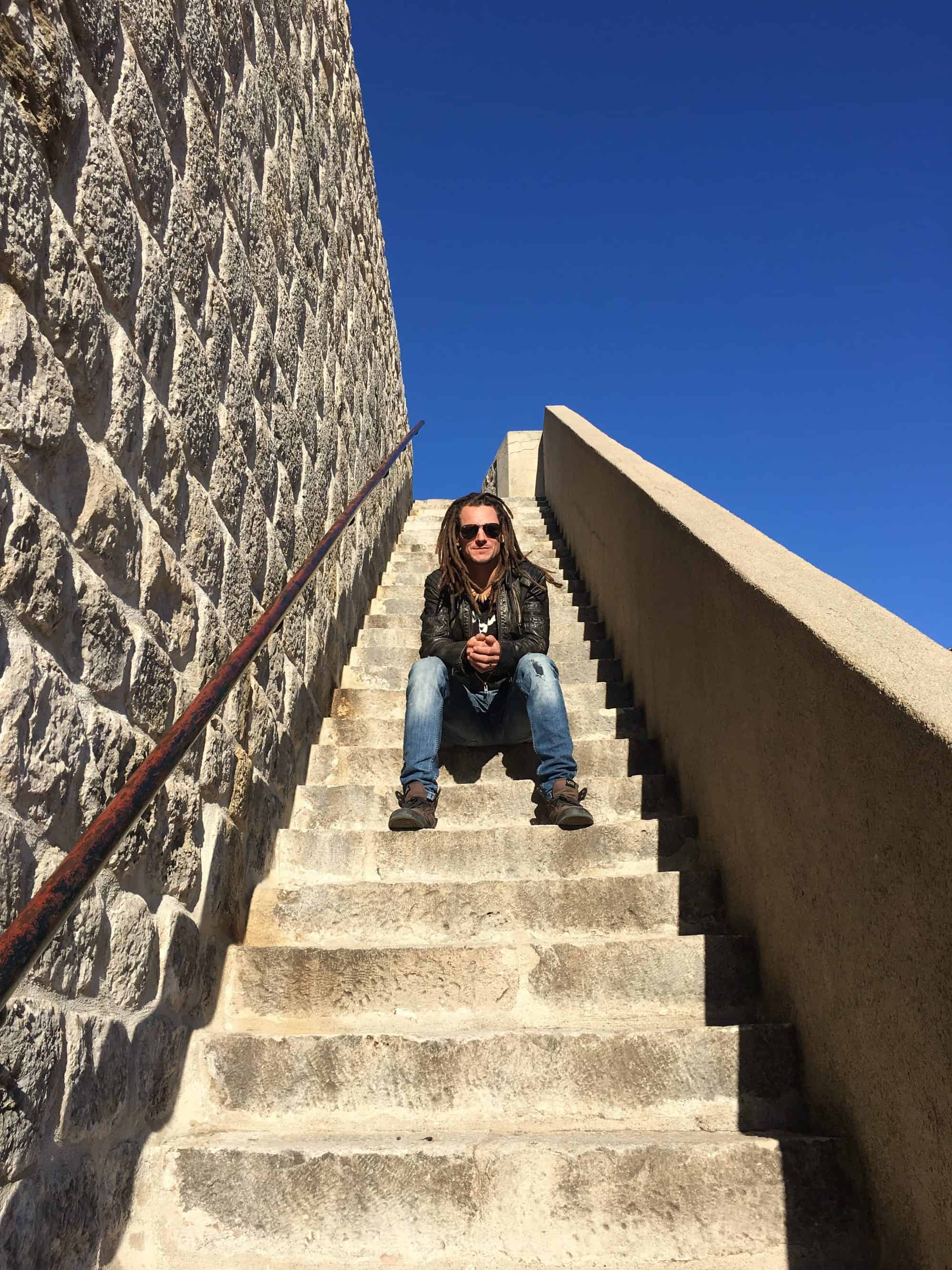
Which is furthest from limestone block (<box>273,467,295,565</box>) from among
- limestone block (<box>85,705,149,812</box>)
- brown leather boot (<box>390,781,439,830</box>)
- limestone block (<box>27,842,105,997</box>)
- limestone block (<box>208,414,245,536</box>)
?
limestone block (<box>27,842,105,997</box>)

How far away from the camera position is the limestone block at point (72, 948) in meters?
1.17

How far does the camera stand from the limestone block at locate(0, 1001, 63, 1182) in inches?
41.4

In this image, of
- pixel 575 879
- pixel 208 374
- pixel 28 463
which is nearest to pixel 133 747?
pixel 28 463

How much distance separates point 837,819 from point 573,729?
150 centimetres

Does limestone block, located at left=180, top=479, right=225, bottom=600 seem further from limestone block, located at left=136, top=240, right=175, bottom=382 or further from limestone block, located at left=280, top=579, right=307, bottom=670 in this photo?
limestone block, located at left=280, top=579, right=307, bottom=670

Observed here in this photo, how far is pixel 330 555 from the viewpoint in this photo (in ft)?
10.4

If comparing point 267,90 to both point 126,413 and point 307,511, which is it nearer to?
point 307,511

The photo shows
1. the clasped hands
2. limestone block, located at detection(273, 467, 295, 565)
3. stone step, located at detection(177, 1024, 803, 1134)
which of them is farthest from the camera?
the clasped hands

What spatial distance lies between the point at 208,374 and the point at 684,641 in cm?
144

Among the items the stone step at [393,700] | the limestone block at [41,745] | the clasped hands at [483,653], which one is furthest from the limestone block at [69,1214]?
the stone step at [393,700]

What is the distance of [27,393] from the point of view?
1157mm

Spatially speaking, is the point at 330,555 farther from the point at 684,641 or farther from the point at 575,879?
the point at 575,879

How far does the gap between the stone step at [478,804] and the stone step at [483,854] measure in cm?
16

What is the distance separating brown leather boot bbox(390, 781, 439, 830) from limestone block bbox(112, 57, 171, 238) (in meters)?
1.50
